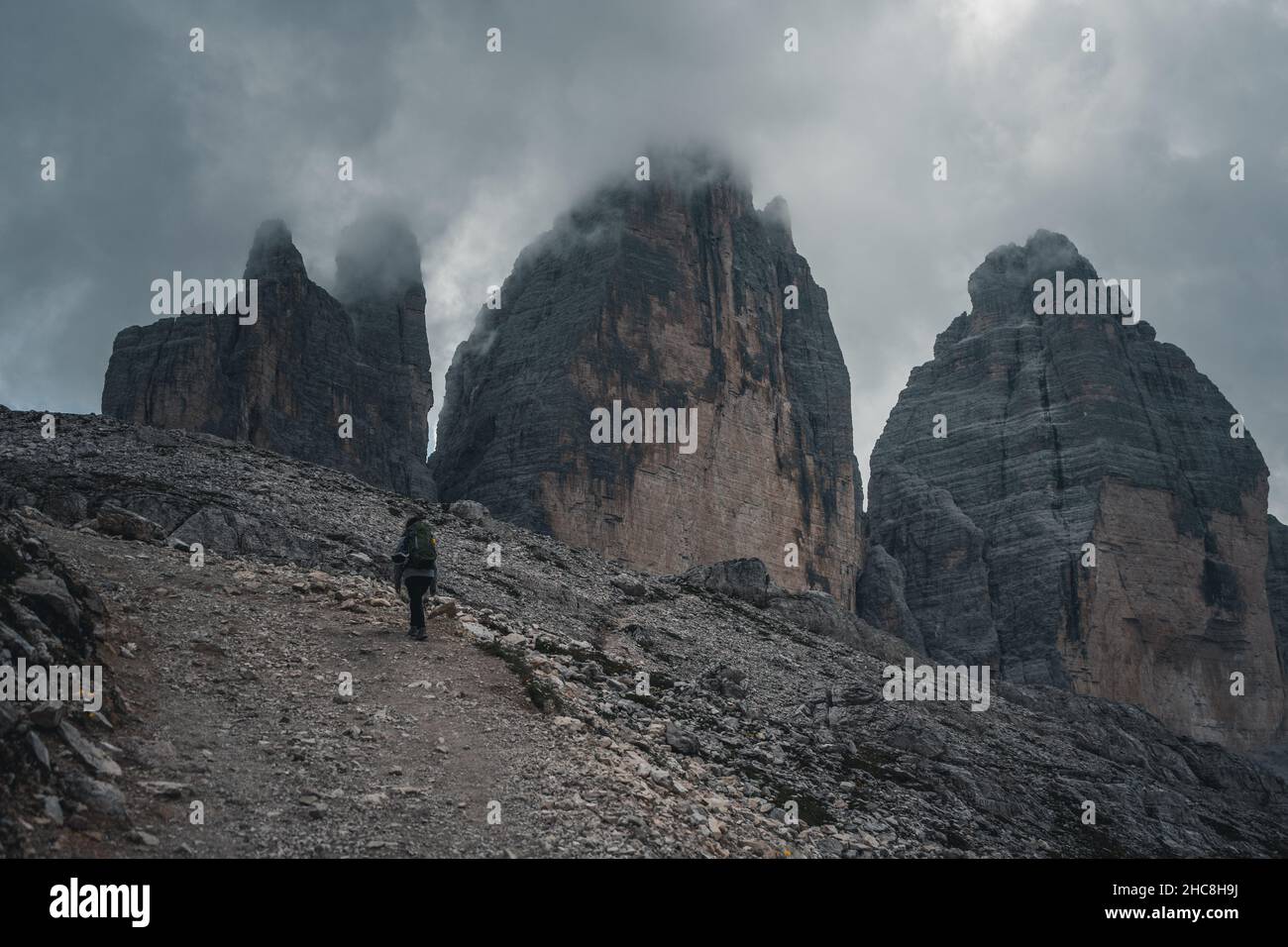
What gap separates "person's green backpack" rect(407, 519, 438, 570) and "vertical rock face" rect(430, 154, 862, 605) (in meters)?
48.7

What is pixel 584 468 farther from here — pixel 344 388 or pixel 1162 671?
pixel 1162 671

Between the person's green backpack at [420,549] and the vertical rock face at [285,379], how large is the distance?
5139 centimetres

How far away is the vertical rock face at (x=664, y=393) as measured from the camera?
7519cm

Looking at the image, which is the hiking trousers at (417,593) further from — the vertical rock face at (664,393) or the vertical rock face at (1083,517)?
the vertical rock face at (1083,517)

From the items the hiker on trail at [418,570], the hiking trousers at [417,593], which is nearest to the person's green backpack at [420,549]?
the hiker on trail at [418,570]

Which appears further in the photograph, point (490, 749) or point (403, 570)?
point (403, 570)

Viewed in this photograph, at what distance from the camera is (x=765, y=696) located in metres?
33.1

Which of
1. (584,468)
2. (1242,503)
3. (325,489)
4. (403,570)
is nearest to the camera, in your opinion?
(403,570)

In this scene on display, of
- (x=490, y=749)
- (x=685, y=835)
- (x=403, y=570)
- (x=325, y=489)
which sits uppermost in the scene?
(x=325, y=489)

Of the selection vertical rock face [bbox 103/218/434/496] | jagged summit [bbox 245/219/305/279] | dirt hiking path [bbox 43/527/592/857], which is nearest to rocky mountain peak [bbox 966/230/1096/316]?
vertical rock face [bbox 103/218/434/496]

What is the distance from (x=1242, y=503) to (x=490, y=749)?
332 feet

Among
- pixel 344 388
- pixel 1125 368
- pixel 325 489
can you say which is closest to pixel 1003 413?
pixel 1125 368

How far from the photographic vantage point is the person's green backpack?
2253 cm
